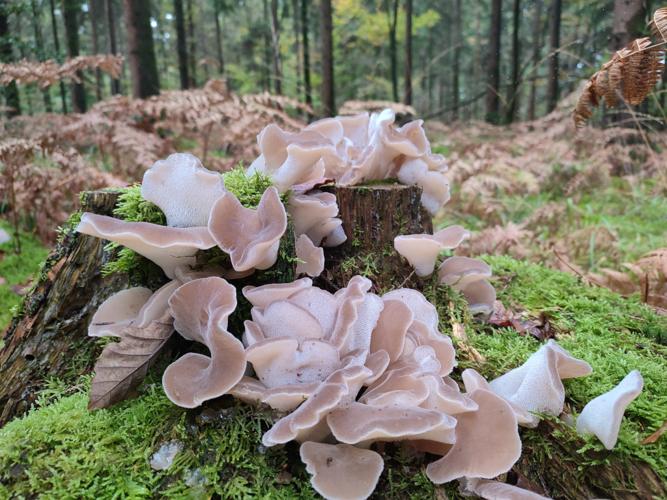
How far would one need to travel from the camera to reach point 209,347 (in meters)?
1.85

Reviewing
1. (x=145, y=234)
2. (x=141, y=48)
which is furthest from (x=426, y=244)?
(x=141, y=48)

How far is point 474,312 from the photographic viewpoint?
307cm

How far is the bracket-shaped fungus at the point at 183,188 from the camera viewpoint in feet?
6.77

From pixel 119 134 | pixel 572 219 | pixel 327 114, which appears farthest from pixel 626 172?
pixel 119 134

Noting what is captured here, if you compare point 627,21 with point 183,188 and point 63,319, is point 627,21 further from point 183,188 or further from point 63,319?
point 63,319

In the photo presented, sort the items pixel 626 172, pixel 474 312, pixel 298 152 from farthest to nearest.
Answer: pixel 626 172
pixel 474 312
pixel 298 152

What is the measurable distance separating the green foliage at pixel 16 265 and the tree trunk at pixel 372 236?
12.8ft

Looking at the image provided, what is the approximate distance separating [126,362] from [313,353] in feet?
2.71

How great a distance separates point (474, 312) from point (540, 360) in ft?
3.57

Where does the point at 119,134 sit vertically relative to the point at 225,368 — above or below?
above

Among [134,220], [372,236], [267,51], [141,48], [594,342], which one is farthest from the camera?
[267,51]

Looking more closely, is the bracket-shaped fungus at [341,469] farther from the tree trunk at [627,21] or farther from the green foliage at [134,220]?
the tree trunk at [627,21]

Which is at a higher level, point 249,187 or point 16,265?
point 249,187

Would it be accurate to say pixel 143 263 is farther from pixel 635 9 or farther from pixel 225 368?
pixel 635 9
